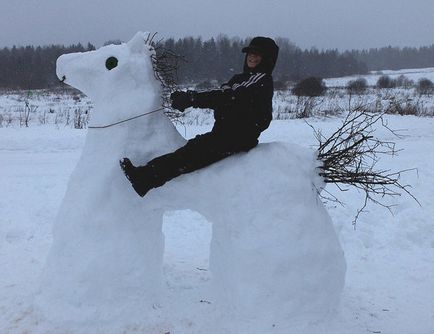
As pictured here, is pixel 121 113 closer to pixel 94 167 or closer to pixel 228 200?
pixel 94 167

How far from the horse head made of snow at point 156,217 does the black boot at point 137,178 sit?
0.16 meters

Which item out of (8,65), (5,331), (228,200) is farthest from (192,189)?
(8,65)

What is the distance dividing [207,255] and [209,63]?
117ft

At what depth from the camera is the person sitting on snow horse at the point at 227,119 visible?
309 cm

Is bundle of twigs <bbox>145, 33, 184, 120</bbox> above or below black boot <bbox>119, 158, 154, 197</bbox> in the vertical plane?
above

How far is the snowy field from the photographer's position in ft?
11.4

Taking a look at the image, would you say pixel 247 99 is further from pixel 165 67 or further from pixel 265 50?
pixel 165 67

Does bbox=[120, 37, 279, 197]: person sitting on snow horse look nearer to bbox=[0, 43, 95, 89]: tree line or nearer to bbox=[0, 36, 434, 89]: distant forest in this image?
bbox=[0, 36, 434, 89]: distant forest

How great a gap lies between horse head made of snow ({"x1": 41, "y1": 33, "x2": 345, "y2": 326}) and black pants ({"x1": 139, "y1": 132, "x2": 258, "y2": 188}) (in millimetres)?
116

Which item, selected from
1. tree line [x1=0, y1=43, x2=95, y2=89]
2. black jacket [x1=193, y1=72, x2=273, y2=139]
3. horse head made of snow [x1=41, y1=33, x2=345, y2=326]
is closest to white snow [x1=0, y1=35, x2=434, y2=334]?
horse head made of snow [x1=41, y1=33, x2=345, y2=326]

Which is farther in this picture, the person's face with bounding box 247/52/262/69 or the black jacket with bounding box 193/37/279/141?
the person's face with bounding box 247/52/262/69

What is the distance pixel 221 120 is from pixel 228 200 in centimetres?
59

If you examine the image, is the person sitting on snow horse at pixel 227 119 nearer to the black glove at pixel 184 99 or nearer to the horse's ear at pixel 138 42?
the black glove at pixel 184 99

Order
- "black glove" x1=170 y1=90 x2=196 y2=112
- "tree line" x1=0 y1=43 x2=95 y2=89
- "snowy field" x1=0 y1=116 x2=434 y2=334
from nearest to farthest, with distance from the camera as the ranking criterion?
"black glove" x1=170 y1=90 x2=196 y2=112
"snowy field" x1=0 y1=116 x2=434 y2=334
"tree line" x1=0 y1=43 x2=95 y2=89
